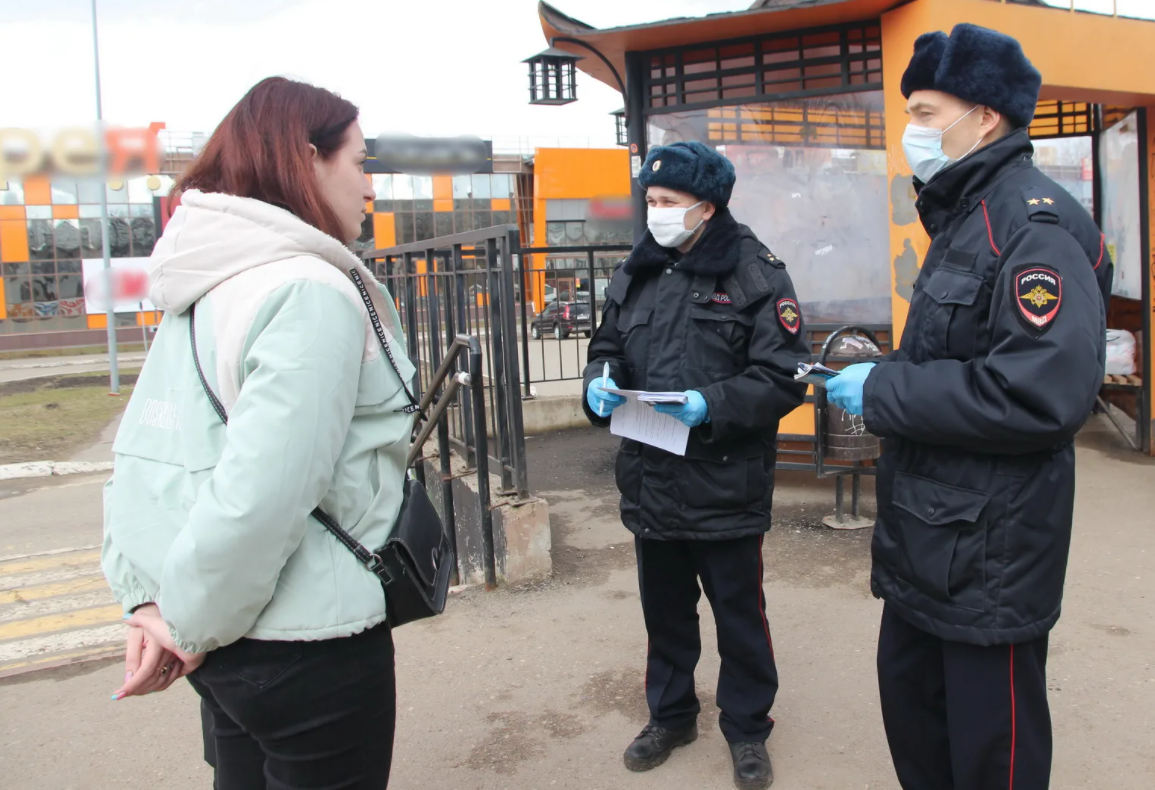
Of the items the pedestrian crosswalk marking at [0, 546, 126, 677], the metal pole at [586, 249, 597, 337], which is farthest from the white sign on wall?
the pedestrian crosswalk marking at [0, 546, 126, 677]

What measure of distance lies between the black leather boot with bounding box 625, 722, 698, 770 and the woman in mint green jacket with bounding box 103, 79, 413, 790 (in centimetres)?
135

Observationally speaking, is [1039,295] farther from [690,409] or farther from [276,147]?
[276,147]

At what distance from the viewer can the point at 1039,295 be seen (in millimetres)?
1779

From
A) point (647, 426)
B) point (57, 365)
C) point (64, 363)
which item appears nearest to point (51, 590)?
point (647, 426)

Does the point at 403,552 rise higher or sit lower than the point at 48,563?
higher

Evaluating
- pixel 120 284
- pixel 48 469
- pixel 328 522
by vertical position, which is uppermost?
pixel 120 284

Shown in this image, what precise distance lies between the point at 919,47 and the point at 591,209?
864 cm

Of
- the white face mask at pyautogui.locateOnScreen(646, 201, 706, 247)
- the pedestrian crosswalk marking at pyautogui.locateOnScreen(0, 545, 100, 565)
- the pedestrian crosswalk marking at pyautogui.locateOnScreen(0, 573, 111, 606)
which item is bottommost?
the pedestrian crosswalk marking at pyautogui.locateOnScreen(0, 573, 111, 606)

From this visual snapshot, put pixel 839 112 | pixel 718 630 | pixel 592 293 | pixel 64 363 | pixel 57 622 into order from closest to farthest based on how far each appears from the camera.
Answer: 1. pixel 718 630
2. pixel 57 622
3. pixel 839 112
4. pixel 592 293
5. pixel 64 363

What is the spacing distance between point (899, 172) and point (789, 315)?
3.07 m

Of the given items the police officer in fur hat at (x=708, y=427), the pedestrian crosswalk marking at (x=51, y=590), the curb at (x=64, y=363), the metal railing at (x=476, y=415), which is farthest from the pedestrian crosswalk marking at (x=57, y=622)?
the curb at (x=64, y=363)

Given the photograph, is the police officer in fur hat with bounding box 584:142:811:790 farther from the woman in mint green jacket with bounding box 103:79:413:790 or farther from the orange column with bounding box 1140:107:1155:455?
the orange column with bounding box 1140:107:1155:455

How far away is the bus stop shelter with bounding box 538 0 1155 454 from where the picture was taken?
5.38 meters

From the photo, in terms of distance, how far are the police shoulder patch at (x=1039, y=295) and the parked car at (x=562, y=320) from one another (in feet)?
22.6
